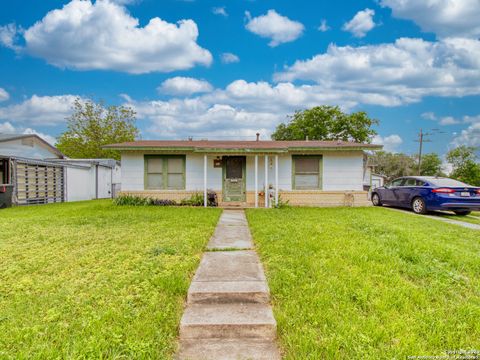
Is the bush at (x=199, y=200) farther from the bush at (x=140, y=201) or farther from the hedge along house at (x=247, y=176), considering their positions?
the bush at (x=140, y=201)

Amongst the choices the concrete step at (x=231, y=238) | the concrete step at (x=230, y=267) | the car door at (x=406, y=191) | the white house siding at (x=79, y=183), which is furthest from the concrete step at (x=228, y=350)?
the white house siding at (x=79, y=183)

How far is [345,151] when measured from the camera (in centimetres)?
1224

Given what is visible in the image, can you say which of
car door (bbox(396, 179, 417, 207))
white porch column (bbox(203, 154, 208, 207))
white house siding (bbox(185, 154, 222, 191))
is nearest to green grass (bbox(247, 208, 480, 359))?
car door (bbox(396, 179, 417, 207))

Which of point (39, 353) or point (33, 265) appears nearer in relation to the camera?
point (39, 353)

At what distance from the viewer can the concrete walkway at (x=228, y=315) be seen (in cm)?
235

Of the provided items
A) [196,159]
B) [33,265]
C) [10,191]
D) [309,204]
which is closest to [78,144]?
[10,191]

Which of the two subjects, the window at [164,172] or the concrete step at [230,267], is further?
the window at [164,172]

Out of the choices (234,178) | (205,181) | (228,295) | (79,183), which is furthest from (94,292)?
(79,183)

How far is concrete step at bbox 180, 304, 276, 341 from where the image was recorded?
8.39ft

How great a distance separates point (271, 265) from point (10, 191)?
1392cm

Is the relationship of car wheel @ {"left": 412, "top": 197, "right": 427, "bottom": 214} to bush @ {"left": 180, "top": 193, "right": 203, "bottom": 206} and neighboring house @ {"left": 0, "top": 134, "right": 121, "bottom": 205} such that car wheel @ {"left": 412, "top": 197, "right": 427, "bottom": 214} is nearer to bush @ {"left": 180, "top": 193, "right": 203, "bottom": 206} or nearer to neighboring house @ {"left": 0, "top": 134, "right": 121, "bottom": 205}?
bush @ {"left": 180, "top": 193, "right": 203, "bottom": 206}

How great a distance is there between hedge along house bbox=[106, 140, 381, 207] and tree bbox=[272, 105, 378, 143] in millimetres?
24165

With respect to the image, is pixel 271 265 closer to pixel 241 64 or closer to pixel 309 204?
pixel 309 204

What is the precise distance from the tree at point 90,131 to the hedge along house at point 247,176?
22656 millimetres
